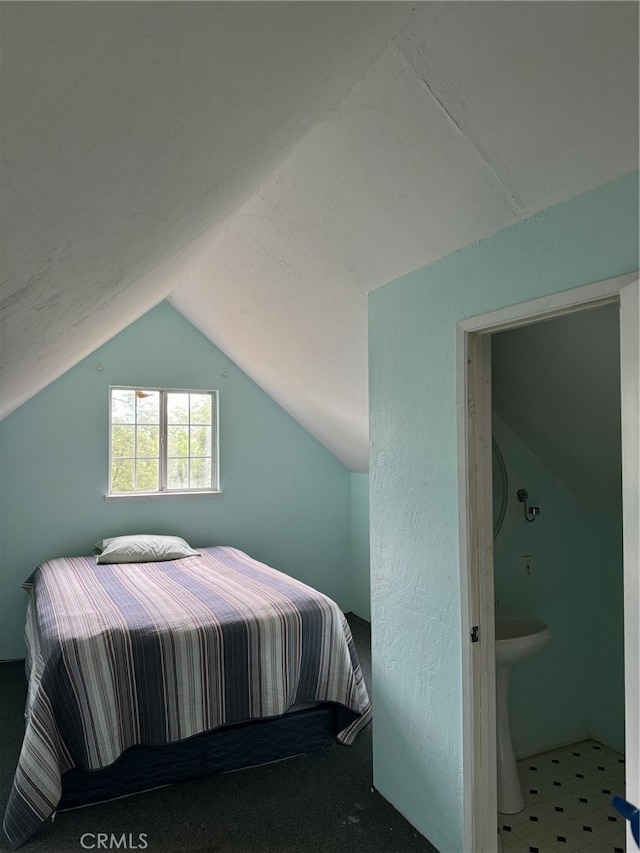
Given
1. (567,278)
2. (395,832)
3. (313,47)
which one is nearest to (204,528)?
(395,832)

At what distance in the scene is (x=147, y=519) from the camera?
4508 mm

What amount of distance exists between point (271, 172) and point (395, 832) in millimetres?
2564

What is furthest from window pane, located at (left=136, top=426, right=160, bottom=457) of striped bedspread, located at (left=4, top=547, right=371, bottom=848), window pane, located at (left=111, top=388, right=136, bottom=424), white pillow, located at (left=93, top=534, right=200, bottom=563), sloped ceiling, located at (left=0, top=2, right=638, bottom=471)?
sloped ceiling, located at (left=0, top=2, right=638, bottom=471)

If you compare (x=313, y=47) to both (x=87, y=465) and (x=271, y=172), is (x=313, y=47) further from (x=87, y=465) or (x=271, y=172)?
(x=87, y=465)

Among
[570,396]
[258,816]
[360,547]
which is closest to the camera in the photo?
[258,816]

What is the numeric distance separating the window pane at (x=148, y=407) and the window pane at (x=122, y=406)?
0.04 metres

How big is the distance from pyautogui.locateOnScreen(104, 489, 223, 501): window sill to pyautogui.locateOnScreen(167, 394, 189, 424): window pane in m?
0.57

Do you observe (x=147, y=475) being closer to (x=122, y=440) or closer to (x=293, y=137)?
(x=122, y=440)

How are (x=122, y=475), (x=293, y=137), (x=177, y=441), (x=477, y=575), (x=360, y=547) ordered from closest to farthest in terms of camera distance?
(x=293, y=137) < (x=477, y=575) < (x=122, y=475) < (x=177, y=441) < (x=360, y=547)

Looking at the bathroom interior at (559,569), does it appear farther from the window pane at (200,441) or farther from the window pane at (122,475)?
the window pane at (122,475)

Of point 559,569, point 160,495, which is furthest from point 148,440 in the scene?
point 559,569

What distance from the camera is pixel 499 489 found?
113 inches

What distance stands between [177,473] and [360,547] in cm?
165

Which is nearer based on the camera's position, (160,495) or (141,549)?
(141,549)
